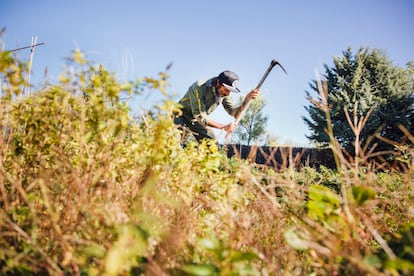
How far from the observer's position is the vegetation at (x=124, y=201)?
3.53ft

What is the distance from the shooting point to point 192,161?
5.86ft

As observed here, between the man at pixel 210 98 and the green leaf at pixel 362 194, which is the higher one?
the man at pixel 210 98

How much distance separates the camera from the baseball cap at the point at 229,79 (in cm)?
419

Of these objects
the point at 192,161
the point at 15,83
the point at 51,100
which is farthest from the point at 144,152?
the point at 15,83

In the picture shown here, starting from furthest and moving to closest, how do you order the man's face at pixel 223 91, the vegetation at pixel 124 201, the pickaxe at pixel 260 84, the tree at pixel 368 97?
the tree at pixel 368 97
the man's face at pixel 223 91
the pickaxe at pixel 260 84
the vegetation at pixel 124 201

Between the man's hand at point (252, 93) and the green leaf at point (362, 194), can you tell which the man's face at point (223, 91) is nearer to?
the man's hand at point (252, 93)

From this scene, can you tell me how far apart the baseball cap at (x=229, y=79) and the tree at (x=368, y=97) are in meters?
13.1

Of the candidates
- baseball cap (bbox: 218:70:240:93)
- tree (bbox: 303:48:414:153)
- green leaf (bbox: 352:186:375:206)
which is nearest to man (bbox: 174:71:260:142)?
baseball cap (bbox: 218:70:240:93)

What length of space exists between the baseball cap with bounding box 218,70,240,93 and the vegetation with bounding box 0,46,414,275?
8.89 ft

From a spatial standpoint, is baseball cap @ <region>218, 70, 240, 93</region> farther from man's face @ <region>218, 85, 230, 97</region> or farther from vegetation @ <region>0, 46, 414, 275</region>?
vegetation @ <region>0, 46, 414, 275</region>

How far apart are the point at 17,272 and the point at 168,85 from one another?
3.76ft

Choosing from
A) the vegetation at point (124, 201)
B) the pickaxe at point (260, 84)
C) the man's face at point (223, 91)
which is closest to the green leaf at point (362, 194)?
the vegetation at point (124, 201)

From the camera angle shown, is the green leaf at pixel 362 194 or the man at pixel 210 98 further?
the man at pixel 210 98

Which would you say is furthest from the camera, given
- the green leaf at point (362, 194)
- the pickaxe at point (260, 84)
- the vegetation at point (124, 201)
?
the pickaxe at point (260, 84)
